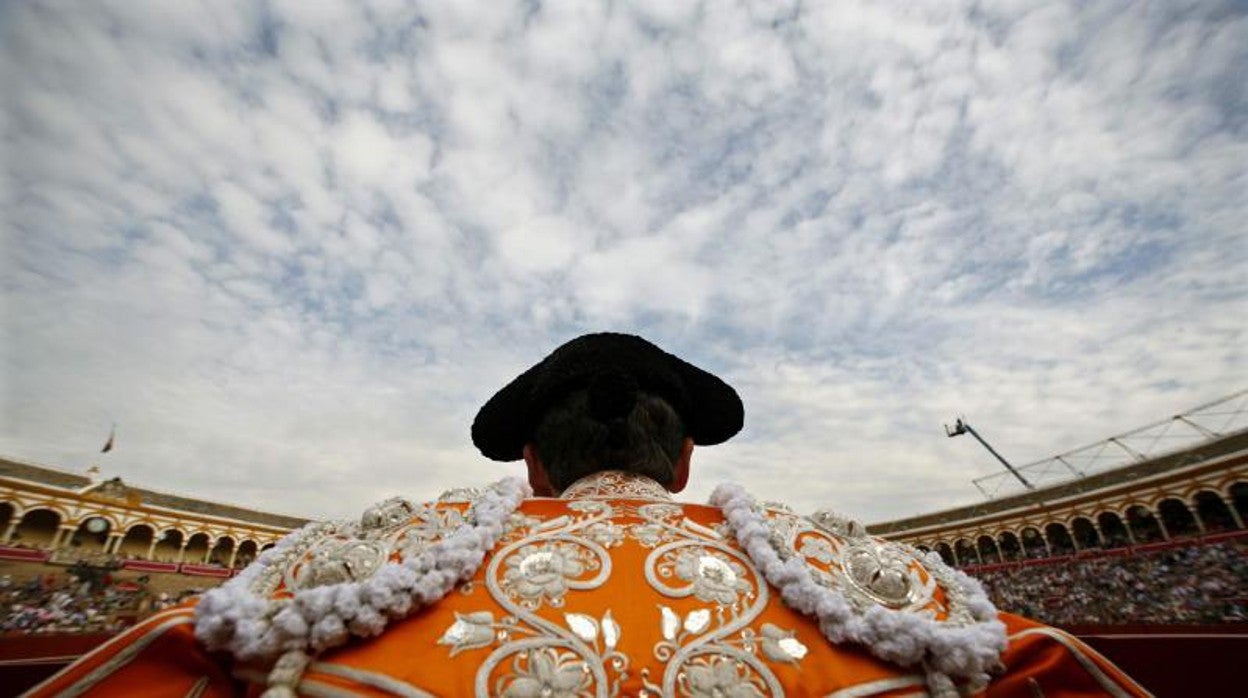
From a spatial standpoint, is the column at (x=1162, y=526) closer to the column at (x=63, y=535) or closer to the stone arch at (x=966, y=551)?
the stone arch at (x=966, y=551)

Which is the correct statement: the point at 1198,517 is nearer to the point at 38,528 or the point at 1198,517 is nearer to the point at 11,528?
the point at 11,528

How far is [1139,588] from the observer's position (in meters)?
15.4

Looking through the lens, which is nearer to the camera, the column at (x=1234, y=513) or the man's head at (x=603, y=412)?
the man's head at (x=603, y=412)

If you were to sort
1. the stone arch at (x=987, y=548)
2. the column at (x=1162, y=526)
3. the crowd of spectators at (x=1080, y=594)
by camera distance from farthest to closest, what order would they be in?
the stone arch at (x=987, y=548) < the column at (x=1162, y=526) < the crowd of spectators at (x=1080, y=594)

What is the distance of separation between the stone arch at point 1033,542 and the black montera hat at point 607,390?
1136 inches

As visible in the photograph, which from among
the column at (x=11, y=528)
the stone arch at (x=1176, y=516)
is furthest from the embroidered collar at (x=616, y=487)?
the column at (x=11, y=528)

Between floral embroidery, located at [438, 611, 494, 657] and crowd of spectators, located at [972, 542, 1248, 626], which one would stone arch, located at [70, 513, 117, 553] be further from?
crowd of spectators, located at [972, 542, 1248, 626]

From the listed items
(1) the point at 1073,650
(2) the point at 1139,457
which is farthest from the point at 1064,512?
(1) the point at 1073,650

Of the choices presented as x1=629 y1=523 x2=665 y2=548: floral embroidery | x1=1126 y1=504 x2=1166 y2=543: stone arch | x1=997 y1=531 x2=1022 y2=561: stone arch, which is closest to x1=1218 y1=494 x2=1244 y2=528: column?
x1=1126 y1=504 x2=1166 y2=543: stone arch

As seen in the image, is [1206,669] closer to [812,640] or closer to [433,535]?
[812,640]

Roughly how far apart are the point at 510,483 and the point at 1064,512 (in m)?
29.3

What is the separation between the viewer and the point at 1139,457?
2056 centimetres

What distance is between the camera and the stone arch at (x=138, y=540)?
23062 millimetres

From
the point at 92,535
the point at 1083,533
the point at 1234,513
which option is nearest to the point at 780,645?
the point at 1234,513
